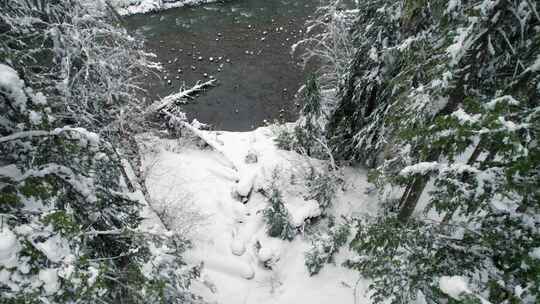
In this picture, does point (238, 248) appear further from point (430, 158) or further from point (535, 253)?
point (535, 253)

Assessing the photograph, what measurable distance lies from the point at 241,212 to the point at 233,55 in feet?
46.0

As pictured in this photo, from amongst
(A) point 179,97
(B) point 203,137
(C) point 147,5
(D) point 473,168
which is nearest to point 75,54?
(D) point 473,168

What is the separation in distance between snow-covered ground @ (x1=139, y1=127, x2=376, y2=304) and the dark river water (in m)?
4.13

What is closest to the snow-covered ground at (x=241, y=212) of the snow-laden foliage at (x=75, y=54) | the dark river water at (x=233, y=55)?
Result: the dark river water at (x=233, y=55)

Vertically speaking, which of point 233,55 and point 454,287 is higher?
point 454,287

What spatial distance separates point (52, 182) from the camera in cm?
434

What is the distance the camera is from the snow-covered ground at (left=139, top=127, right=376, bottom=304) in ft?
35.3

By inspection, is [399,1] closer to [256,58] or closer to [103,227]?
[103,227]

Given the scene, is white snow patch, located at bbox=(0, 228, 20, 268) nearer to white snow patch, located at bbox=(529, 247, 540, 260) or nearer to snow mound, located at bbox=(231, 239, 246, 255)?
white snow patch, located at bbox=(529, 247, 540, 260)

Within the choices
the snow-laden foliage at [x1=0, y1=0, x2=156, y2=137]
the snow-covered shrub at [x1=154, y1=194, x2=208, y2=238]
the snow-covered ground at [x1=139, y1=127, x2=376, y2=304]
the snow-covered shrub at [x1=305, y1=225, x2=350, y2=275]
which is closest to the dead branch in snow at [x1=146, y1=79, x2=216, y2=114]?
the snow-covered ground at [x1=139, y1=127, x2=376, y2=304]

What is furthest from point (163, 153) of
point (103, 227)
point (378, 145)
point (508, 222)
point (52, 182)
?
point (508, 222)

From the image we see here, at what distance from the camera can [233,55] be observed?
24.3 m

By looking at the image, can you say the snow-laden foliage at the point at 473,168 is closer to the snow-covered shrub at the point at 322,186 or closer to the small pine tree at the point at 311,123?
the snow-covered shrub at the point at 322,186

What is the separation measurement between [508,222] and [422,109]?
10.2 ft
